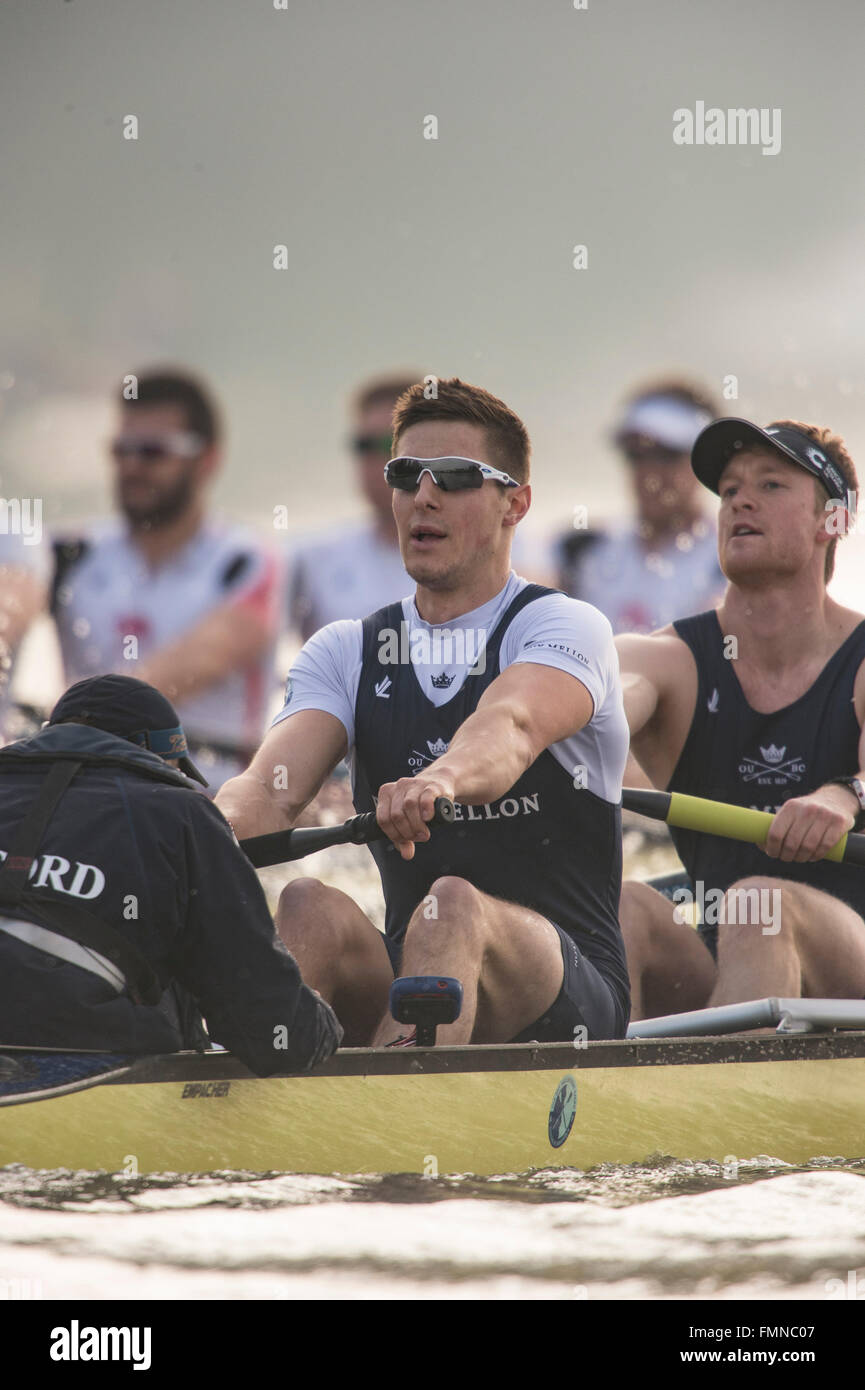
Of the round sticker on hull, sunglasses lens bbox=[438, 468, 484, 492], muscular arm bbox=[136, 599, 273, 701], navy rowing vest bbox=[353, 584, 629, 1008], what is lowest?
the round sticker on hull

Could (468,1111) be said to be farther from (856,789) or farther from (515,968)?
(856,789)

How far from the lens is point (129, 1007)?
3.18 m

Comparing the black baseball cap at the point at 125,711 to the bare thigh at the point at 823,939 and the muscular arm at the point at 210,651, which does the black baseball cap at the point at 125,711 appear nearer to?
the bare thigh at the point at 823,939

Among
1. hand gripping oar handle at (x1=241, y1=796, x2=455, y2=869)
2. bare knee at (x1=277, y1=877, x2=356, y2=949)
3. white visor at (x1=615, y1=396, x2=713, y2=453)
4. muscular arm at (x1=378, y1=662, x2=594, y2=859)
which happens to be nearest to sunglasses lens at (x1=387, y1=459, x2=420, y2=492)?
muscular arm at (x1=378, y1=662, x2=594, y2=859)

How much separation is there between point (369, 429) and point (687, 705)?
273 cm

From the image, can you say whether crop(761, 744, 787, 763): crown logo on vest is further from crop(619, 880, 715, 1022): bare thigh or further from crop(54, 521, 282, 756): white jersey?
crop(54, 521, 282, 756): white jersey

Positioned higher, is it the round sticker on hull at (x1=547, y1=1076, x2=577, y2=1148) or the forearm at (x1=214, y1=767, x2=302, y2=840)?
the forearm at (x1=214, y1=767, x2=302, y2=840)

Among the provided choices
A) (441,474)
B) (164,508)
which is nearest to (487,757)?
(441,474)

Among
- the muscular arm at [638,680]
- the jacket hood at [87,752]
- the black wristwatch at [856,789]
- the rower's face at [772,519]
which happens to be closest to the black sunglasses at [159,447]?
the muscular arm at [638,680]

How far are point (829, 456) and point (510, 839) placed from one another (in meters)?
1.86

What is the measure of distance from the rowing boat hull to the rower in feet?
1.43

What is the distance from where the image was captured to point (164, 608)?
22.3 feet

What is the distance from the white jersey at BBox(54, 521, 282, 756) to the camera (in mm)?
6726

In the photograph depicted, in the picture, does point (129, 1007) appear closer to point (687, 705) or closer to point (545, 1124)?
point (545, 1124)
